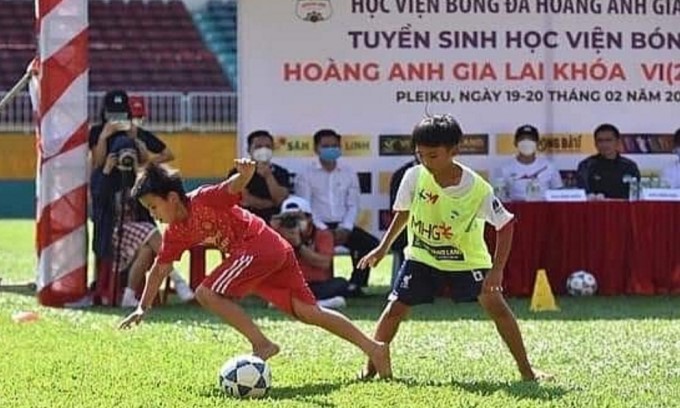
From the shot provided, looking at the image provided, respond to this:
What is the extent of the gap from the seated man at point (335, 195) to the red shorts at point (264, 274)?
18.8ft

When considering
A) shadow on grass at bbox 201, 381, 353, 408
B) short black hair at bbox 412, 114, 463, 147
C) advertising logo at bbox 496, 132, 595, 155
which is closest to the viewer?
shadow on grass at bbox 201, 381, 353, 408

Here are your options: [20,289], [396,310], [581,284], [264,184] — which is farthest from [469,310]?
[20,289]

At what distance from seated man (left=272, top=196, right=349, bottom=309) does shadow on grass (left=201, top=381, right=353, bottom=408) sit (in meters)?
4.84

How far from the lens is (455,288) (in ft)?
27.4

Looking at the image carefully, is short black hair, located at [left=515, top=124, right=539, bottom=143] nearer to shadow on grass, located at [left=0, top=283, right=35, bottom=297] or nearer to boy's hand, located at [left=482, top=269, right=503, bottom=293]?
shadow on grass, located at [left=0, top=283, right=35, bottom=297]

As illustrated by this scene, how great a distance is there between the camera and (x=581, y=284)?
1393 cm

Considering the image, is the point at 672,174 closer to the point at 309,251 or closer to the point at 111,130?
the point at 309,251

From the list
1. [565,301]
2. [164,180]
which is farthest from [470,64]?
[164,180]

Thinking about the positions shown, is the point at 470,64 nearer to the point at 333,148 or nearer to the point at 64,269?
the point at 333,148

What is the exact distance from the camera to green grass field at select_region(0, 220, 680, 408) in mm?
7770

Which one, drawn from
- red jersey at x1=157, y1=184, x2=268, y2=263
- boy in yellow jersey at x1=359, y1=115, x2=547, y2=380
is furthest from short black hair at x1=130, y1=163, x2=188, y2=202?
boy in yellow jersey at x1=359, y1=115, x2=547, y2=380

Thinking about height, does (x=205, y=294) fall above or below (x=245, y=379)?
above

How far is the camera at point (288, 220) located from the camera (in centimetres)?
1327

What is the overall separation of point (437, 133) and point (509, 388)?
1.39 metres
